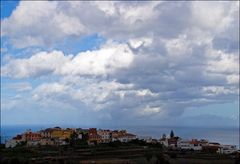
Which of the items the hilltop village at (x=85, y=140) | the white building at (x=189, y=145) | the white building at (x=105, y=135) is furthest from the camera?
the white building at (x=105, y=135)

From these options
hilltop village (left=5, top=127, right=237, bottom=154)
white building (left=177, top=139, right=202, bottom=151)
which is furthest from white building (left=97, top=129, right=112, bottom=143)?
white building (left=177, top=139, right=202, bottom=151)

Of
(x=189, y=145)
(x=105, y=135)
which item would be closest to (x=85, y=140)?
(x=105, y=135)

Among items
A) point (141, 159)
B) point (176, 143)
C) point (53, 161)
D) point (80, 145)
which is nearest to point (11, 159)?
point (53, 161)

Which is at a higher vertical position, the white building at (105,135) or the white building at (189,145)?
the white building at (105,135)

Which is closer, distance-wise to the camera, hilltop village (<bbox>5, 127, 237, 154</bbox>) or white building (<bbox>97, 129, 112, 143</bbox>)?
hilltop village (<bbox>5, 127, 237, 154</bbox>)

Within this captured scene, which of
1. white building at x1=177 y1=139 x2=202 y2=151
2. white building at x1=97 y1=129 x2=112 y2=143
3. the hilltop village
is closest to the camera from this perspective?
the hilltop village

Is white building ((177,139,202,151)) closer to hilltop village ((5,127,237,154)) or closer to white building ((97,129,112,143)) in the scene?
hilltop village ((5,127,237,154))

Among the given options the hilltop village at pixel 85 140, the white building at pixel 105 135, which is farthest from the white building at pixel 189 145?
the white building at pixel 105 135

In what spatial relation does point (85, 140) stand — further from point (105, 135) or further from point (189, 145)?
point (189, 145)

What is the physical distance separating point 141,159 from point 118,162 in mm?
4990

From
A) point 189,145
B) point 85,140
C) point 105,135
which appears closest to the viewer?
point 85,140

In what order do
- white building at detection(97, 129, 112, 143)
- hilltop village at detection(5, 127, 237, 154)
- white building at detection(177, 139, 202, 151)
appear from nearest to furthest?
1. hilltop village at detection(5, 127, 237, 154)
2. white building at detection(177, 139, 202, 151)
3. white building at detection(97, 129, 112, 143)

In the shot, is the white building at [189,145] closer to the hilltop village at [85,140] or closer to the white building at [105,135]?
the hilltop village at [85,140]

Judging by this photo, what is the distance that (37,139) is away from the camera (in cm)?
7975
